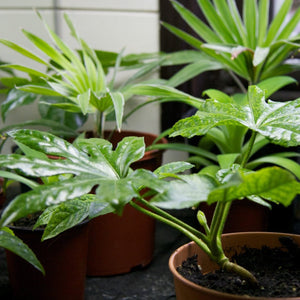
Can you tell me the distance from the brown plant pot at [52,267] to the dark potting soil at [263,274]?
367mm

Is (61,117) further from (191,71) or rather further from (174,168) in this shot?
(174,168)

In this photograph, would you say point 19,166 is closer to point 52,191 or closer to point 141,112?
point 52,191

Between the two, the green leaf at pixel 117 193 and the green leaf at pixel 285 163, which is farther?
the green leaf at pixel 285 163

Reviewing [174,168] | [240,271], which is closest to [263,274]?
[240,271]

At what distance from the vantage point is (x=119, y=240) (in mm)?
1328

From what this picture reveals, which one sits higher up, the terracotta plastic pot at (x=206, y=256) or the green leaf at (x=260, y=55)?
the green leaf at (x=260, y=55)

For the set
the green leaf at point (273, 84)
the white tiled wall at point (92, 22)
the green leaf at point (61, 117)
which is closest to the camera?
the green leaf at point (273, 84)

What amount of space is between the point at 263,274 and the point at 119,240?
0.62 metres

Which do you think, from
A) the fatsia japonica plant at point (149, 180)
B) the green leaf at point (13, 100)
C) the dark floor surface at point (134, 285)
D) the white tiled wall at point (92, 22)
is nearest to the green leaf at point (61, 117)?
the green leaf at point (13, 100)

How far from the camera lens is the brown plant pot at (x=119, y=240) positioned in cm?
131

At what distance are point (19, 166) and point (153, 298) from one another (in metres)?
0.71

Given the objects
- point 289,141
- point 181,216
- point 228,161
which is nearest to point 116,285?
point 181,216

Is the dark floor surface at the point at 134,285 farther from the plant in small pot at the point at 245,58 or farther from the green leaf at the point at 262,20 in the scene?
the green leaf at the point at 262,20

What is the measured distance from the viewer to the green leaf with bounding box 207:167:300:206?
573mm
